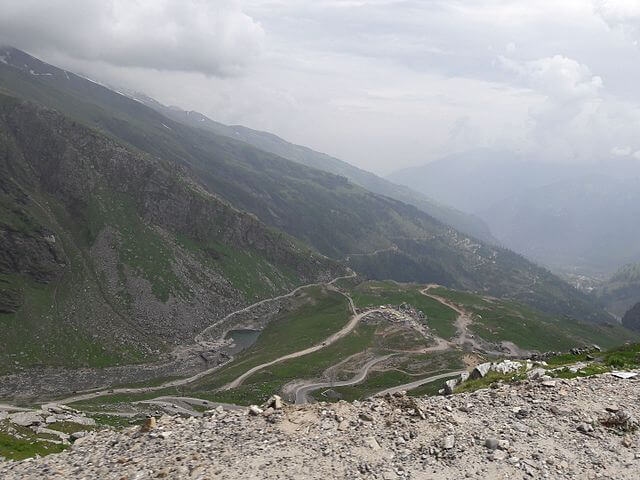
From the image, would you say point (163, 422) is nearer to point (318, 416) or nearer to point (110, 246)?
point (318, 416)

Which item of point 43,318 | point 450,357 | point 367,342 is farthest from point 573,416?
point 43,318

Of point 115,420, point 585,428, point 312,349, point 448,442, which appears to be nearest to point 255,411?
point 448,442

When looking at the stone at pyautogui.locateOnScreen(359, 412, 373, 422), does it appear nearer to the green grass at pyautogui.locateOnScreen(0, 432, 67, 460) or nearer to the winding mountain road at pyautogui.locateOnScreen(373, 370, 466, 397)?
the green grass at pyautogui.locateOnScreen(0, 432, 67, 460)

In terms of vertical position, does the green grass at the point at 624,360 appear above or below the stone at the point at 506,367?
above

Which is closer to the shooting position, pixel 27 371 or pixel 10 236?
pixel 27 371

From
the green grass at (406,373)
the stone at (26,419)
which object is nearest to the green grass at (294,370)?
the green grass at (406,373)

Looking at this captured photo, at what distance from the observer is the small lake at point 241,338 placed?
543 ft

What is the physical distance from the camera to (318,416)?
23.4 meters

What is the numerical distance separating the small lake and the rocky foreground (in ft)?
472

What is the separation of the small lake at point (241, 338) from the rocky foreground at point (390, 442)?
14373cm

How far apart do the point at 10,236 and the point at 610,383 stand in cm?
20242

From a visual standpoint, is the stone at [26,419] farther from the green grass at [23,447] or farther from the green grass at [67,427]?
the green grass at [23,447]

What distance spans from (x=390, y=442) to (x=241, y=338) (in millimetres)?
165504

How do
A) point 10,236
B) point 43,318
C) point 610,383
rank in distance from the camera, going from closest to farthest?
point 610,383
point 43,318
point 10,236
